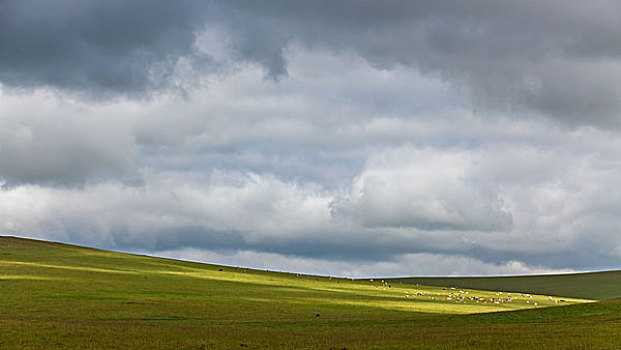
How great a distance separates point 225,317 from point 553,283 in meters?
105

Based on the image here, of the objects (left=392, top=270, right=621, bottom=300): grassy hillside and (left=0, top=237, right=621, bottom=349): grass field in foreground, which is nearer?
(left=0, top=237, right=621, bottom=349): grass field in foreground

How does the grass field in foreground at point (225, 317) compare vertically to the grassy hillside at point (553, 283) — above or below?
below

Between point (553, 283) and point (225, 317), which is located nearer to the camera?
point (225, 317)

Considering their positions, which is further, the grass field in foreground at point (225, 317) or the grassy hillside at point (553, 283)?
the grassy hillside at point (553, 283)

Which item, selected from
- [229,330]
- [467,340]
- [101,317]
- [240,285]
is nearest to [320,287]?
[240,285]

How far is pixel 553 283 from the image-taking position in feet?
437

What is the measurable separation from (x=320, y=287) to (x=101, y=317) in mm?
50703

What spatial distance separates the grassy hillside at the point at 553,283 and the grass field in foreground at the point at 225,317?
42.1 m

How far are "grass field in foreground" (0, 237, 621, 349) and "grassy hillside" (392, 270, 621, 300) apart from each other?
138 ft

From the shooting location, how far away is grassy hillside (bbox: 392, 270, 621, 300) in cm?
11432

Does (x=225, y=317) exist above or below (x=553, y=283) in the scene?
below

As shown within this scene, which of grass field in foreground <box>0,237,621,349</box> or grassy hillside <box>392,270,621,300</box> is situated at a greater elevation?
grassy hillside <box>392,270,621,300</box>

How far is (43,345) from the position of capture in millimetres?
26359

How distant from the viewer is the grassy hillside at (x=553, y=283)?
114 meters
